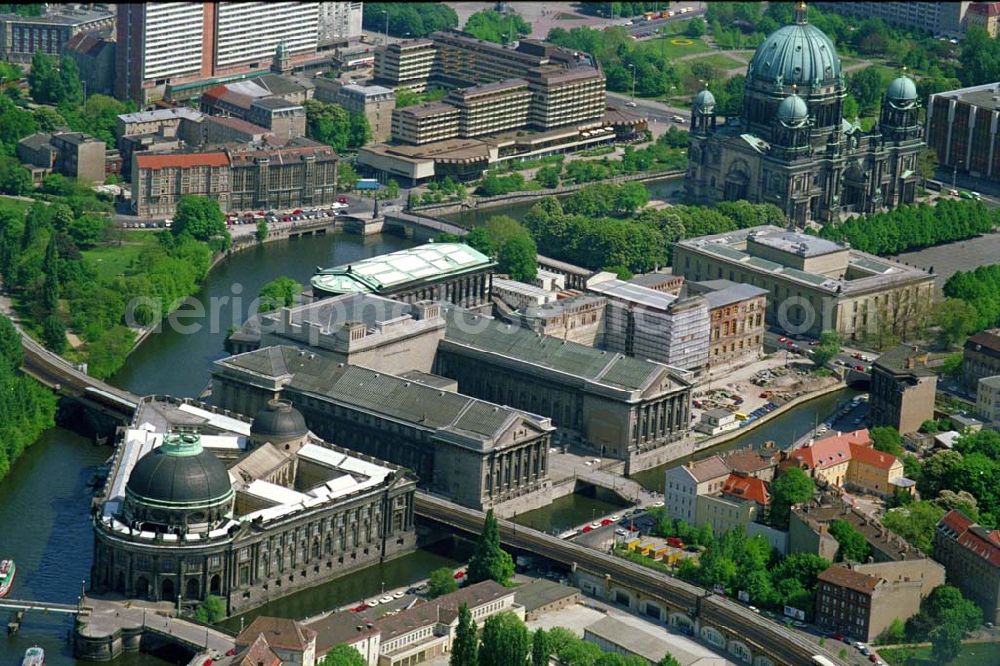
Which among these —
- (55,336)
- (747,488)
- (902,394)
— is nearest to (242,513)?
(747,488)

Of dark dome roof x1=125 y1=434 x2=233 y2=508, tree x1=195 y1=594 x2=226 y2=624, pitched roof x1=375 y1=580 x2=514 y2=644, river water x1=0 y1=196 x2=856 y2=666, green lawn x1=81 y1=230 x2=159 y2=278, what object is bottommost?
river water x1=0 y1=196 x2=856 y2=666

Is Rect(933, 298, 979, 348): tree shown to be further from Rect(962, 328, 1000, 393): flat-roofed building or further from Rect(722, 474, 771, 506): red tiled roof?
Rect(722, 474, 771, 506): red tiled roof

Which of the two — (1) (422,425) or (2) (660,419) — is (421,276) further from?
(1) (422,425)

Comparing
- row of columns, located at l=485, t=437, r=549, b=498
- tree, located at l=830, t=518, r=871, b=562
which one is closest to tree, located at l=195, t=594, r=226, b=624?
row of columns, located at l=485, t=437, r=549, b=498

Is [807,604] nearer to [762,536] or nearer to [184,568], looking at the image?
[762,536]

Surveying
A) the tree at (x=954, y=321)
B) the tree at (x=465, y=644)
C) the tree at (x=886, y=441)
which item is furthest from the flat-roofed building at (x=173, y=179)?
the tree at (x=465, y=644)

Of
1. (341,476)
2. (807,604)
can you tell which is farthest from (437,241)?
(807,604)

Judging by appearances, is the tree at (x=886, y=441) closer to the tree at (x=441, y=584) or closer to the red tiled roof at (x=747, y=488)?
the red tiled roof at (x=747, y=488)
